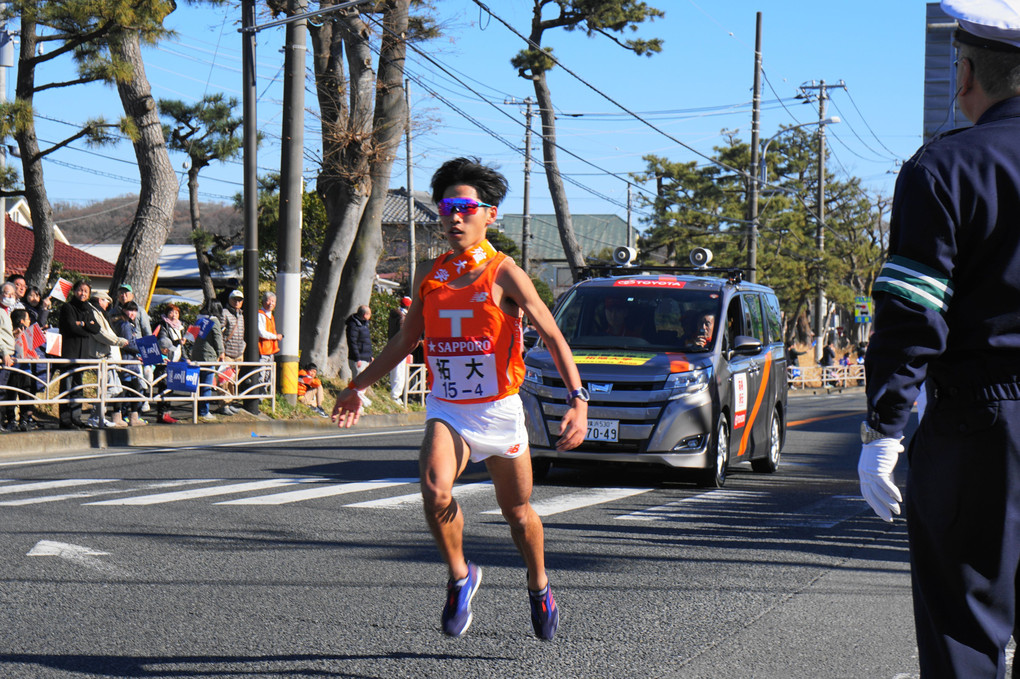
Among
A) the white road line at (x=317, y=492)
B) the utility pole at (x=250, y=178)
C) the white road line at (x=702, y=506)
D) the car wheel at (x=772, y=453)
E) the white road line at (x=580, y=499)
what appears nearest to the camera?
the white road line at (x=702, y=506)

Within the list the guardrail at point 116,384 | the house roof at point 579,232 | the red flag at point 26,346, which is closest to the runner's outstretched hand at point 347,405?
the guardrail at point 116,384

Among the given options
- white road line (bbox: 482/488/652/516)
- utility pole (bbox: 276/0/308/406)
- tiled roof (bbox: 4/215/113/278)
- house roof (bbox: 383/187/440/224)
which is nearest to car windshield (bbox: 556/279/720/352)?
white road line (bbox: 482/488/652/516)

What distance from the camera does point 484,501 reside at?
8969 millimetres

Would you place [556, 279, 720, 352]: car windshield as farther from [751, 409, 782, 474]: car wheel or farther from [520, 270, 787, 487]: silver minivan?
[751, 409, 782, 474]: car wheel

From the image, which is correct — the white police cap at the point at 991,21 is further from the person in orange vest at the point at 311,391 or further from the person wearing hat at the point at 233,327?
the person in orange vest at the point at 311,391

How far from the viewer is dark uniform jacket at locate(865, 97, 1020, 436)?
2656 millimetres

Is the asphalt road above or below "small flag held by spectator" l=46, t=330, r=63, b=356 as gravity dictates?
below

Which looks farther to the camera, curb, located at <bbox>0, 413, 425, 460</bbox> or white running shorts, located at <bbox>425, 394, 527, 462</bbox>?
curb, located at <bbox>0, 413, 425, 460</bbox>

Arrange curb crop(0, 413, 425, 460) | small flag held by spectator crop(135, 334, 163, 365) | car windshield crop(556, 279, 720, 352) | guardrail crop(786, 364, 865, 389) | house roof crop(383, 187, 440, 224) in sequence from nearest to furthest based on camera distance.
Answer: car windshield crop(556, 279, 720, 352)
curb crop(0, 413, 425, 460)
small flag held by spectator crop(135, 334, 163, 365)
guardrail crop(786, 364, 865, 389)
house roof crop(383, 187, 440, 224)

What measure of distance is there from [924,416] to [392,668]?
2.35m

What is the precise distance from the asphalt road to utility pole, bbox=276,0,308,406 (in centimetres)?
730

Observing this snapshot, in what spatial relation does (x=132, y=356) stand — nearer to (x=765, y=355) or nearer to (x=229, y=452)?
(x=229, y=452)

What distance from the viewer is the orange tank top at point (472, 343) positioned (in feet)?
15.4

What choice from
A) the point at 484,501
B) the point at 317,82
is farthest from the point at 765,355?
the point at 317,82
